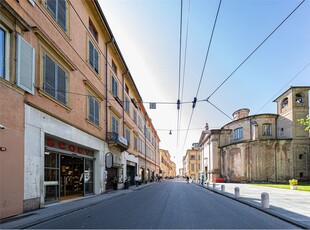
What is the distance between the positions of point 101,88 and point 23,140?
1235 cm

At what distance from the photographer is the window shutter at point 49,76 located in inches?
540

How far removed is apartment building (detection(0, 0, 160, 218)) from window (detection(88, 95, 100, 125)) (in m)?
0.07

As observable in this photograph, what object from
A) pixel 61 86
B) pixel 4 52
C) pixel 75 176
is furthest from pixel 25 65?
pixel 75 176

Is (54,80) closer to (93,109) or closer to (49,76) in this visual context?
(49,76)

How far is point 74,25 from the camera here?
58.2 ft

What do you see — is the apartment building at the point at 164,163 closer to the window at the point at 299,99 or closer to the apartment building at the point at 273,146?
the apartment building at the point at 273,146

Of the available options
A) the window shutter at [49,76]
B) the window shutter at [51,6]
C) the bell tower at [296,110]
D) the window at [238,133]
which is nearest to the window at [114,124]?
the window shutter at [49,76]

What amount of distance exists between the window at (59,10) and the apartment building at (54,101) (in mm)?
51

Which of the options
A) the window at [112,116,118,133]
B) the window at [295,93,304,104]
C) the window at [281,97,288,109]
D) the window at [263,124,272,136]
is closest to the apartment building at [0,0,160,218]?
the window at [112,116,118,133]

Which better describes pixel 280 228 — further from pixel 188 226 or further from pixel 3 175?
pixel 3 175

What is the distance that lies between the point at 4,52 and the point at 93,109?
10801 mm

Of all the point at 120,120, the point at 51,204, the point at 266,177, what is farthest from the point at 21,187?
the point at 266,177

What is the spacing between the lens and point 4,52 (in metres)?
10.6

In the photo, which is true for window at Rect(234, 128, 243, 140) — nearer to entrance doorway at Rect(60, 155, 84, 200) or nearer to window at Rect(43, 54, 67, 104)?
entrance doorway at Rect(60, 155, 84, 200)
